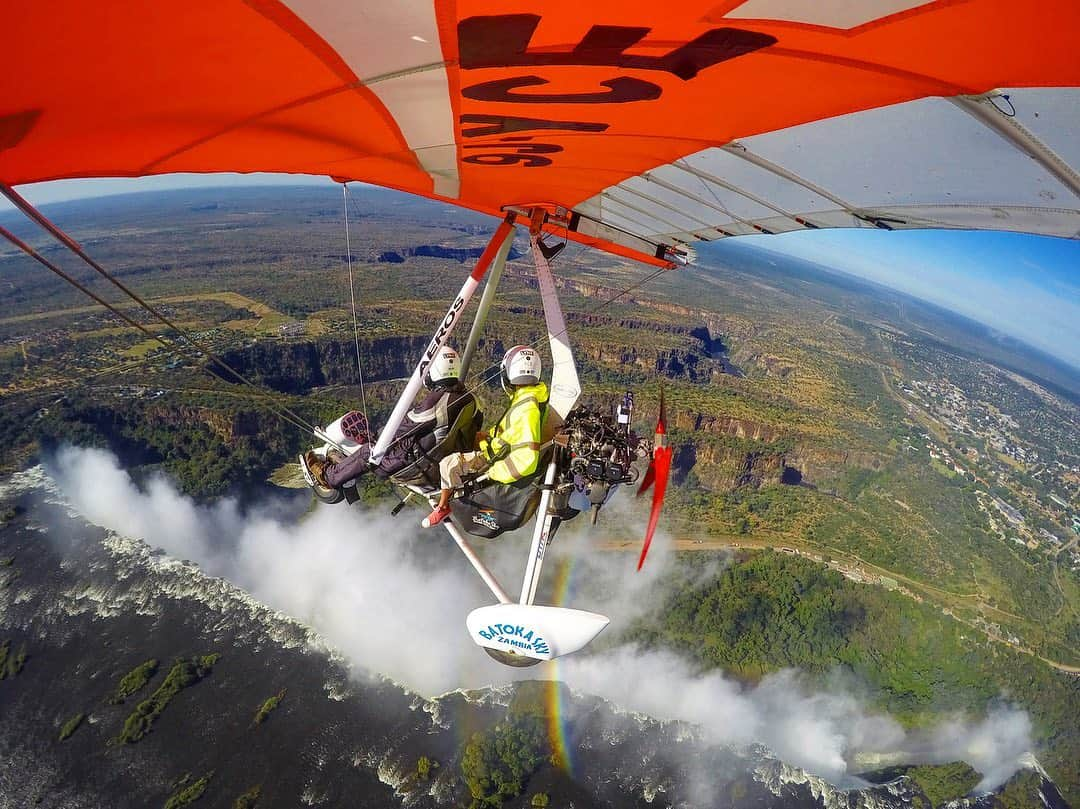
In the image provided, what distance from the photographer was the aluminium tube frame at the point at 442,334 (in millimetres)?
4543

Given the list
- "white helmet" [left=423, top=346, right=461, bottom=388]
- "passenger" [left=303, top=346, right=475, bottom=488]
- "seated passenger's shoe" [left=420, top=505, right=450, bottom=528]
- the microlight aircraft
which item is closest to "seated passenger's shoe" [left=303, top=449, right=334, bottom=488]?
"passenger" [left=303, top=346, right=475, bottom=488]

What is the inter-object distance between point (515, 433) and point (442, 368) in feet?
3.25

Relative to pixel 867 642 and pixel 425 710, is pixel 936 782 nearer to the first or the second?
pixel 867 642

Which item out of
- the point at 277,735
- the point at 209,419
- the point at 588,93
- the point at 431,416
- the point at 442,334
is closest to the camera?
the point at 588,93

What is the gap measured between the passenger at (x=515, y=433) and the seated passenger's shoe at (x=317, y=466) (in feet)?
5.25

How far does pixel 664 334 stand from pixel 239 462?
6262 centimetres

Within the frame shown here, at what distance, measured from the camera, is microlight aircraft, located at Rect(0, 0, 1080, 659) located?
3.84ft

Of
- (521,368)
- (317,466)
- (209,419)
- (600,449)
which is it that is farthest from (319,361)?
(600,449)

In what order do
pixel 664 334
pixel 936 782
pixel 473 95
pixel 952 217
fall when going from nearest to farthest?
pixel 473 95 < pixel 952 217 < pixel 936 782 < pixel 664 334

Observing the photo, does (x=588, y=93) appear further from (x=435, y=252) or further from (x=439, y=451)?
(x=435, y=252)

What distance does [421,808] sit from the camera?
32.5 meters

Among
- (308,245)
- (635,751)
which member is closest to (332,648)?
(635,751)

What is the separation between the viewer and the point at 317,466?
217 inches

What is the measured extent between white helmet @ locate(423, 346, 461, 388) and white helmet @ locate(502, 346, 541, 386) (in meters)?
0.57
